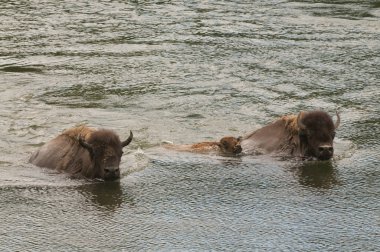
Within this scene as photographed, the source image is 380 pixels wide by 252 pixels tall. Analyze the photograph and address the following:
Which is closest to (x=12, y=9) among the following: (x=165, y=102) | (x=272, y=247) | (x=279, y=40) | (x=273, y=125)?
(x=279, y=40)

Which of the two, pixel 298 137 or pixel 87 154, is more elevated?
pixel 87 154

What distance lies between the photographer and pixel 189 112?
55.1 ft

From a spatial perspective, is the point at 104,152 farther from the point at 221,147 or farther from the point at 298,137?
the point at 298,137

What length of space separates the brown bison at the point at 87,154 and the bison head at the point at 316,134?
2.60 m

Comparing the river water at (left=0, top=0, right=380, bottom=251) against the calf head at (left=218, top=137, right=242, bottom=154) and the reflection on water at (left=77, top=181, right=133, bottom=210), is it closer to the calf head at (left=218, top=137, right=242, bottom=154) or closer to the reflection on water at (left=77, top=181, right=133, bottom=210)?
the reflection on water at (left=77, top=181, right=133, bottom=210)

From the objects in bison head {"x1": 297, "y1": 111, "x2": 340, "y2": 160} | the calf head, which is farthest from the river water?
the calf head

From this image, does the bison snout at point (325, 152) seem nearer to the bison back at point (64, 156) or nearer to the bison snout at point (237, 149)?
the bison snout at point (237, 149)

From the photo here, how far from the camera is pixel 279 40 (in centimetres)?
2233

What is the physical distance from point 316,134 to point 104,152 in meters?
3.14

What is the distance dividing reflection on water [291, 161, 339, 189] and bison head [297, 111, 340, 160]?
0.58 ft

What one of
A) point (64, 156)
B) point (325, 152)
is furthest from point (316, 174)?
point (64, 156)

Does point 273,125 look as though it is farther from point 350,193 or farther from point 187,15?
point 187,15

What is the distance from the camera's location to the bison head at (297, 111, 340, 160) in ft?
44.4

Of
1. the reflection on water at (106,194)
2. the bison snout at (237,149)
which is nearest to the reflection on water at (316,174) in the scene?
the bison snout at (237,149)
